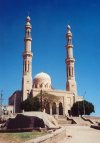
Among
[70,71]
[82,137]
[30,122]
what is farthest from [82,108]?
[82,137]

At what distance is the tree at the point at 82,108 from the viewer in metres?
60.1

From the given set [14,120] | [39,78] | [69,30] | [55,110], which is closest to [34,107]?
[55,110]

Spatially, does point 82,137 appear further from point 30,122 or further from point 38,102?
point 38,102

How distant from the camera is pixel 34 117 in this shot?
70.2 feet

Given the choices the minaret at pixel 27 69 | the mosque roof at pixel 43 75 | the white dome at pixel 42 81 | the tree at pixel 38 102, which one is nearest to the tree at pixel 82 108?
the tree at pixel 38 102

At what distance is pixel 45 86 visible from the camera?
66625mm

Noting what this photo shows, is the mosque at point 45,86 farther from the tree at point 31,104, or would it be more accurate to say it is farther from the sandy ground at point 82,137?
the sandy ground at point 82,137

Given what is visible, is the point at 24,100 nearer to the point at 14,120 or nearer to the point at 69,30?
the point at 69,30

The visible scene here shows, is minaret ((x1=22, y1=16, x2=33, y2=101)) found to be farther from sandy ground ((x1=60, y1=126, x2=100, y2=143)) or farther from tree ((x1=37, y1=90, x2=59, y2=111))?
sandy ground ((x1=60, y1=126, x2=100, y2=143))

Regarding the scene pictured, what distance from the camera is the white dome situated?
66.1 metres

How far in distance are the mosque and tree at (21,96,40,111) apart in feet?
12.2

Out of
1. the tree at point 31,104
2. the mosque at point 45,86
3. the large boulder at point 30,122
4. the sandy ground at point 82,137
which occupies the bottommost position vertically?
the sandy ground at point 82,137

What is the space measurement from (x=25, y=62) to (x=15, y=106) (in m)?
10.4

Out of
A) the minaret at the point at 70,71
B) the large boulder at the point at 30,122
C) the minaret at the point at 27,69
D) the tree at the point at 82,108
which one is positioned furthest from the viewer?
the minaret at the point at 70,71
